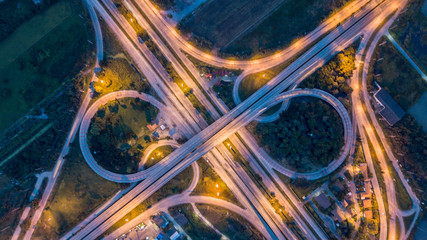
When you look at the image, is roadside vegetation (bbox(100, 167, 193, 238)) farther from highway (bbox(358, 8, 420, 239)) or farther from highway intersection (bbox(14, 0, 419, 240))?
highway (bbox(358, 8, 420, 239))

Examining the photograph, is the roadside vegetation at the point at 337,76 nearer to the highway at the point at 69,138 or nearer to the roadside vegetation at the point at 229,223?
the roadside vegetation at the point at 229,223

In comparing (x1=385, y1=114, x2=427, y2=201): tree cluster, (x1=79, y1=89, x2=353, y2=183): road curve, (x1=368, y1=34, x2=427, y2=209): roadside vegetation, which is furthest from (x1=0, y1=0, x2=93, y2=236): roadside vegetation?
(x1=385, y1=114, x2=427, y2=201): tree cluster

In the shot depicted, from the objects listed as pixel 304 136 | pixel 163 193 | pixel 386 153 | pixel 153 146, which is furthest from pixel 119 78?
pixel 386 153

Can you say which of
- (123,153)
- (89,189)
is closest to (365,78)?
(123,153)

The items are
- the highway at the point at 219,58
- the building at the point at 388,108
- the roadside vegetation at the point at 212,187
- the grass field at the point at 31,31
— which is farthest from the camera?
the highway at the point at 219,58

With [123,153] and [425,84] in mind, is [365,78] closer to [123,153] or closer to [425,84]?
[425,84]

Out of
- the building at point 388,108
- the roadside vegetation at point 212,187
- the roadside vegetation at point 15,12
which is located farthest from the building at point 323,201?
the roadside vegetation at point 15,12
